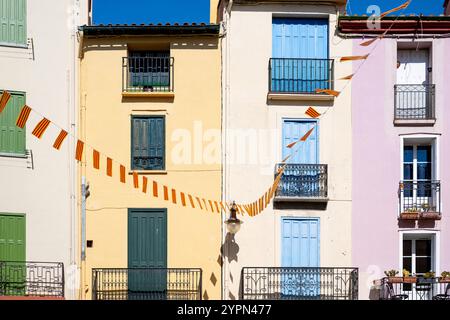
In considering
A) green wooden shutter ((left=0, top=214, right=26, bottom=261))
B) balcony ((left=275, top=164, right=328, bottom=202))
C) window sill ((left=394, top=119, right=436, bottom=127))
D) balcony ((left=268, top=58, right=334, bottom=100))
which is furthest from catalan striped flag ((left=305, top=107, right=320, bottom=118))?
green wooden shutter ((left=0, top=214, right=26, bottom=261))

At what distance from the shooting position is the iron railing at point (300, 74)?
16.6 meters

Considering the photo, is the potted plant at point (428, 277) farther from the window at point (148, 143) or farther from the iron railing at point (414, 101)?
the window at point (148, 143)

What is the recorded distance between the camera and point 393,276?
15953mm

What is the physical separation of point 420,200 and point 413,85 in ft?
9.07

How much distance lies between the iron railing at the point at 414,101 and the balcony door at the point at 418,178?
0.76 m

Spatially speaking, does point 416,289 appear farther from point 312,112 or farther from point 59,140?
point 59,140

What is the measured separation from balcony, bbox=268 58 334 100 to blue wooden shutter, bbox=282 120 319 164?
0.77 m

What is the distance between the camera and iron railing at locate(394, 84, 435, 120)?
16.6 meters

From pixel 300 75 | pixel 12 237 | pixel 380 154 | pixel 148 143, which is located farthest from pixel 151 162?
pixel 380 154

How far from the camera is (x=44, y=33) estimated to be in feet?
53.1
